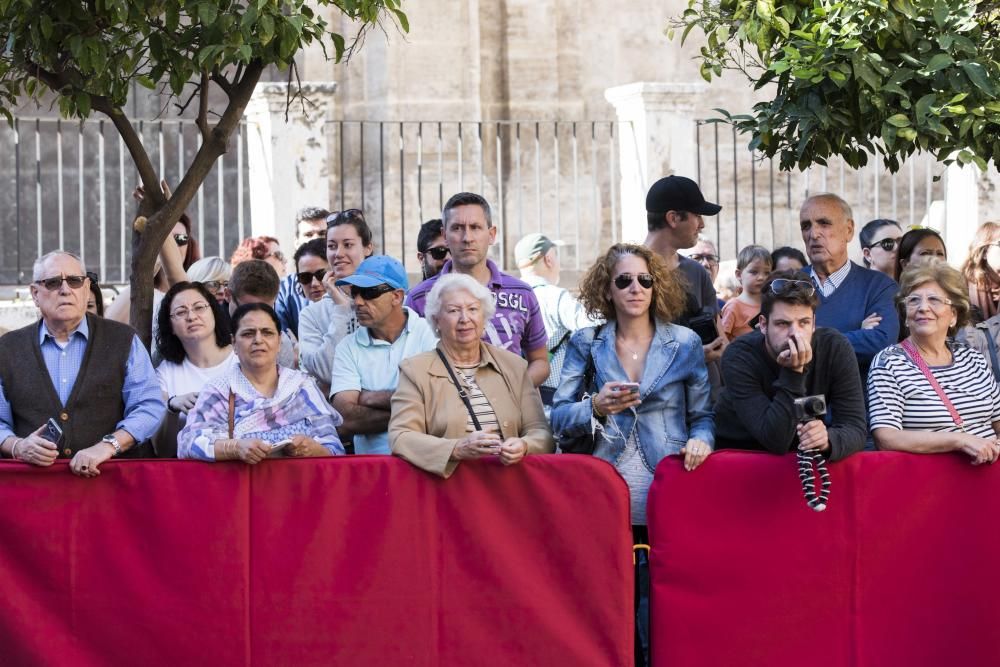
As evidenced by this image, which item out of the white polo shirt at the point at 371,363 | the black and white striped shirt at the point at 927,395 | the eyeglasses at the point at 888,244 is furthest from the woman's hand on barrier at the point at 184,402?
the eyeglasses at the point at 888,244

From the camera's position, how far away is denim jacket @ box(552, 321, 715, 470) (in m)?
6.28

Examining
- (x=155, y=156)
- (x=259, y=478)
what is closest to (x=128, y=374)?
(x=259, y=478)

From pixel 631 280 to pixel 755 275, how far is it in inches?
127

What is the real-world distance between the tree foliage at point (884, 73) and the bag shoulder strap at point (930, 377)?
976 millimetres

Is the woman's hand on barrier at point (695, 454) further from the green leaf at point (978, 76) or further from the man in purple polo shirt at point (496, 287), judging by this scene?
the green leaf at point (978, 76)

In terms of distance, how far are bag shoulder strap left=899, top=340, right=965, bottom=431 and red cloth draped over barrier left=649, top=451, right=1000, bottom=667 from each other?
38cm

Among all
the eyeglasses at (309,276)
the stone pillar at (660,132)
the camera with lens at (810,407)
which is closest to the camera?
the camera with lens at (810,407)

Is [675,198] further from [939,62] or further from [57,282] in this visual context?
[57,282]

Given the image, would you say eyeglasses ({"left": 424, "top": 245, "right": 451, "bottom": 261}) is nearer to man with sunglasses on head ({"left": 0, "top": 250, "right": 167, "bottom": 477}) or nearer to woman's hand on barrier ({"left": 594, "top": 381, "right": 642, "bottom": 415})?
man with sunglasses on head ({"left": 0, "top": 250, "right": 167, "bottom": 477})

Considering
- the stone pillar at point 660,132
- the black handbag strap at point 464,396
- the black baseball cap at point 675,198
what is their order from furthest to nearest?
the stone pillar at point 660,132 → the black baseball cap at point 675,198 → the black handbag strap at point 464,396

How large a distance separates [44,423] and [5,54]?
1913mm

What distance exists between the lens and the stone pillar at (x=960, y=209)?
1374 cm

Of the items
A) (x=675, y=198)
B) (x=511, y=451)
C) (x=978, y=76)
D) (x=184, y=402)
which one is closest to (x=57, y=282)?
(x=184, y=402)

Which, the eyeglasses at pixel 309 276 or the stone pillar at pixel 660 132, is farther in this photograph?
the stone pillar at pixel 660 132
